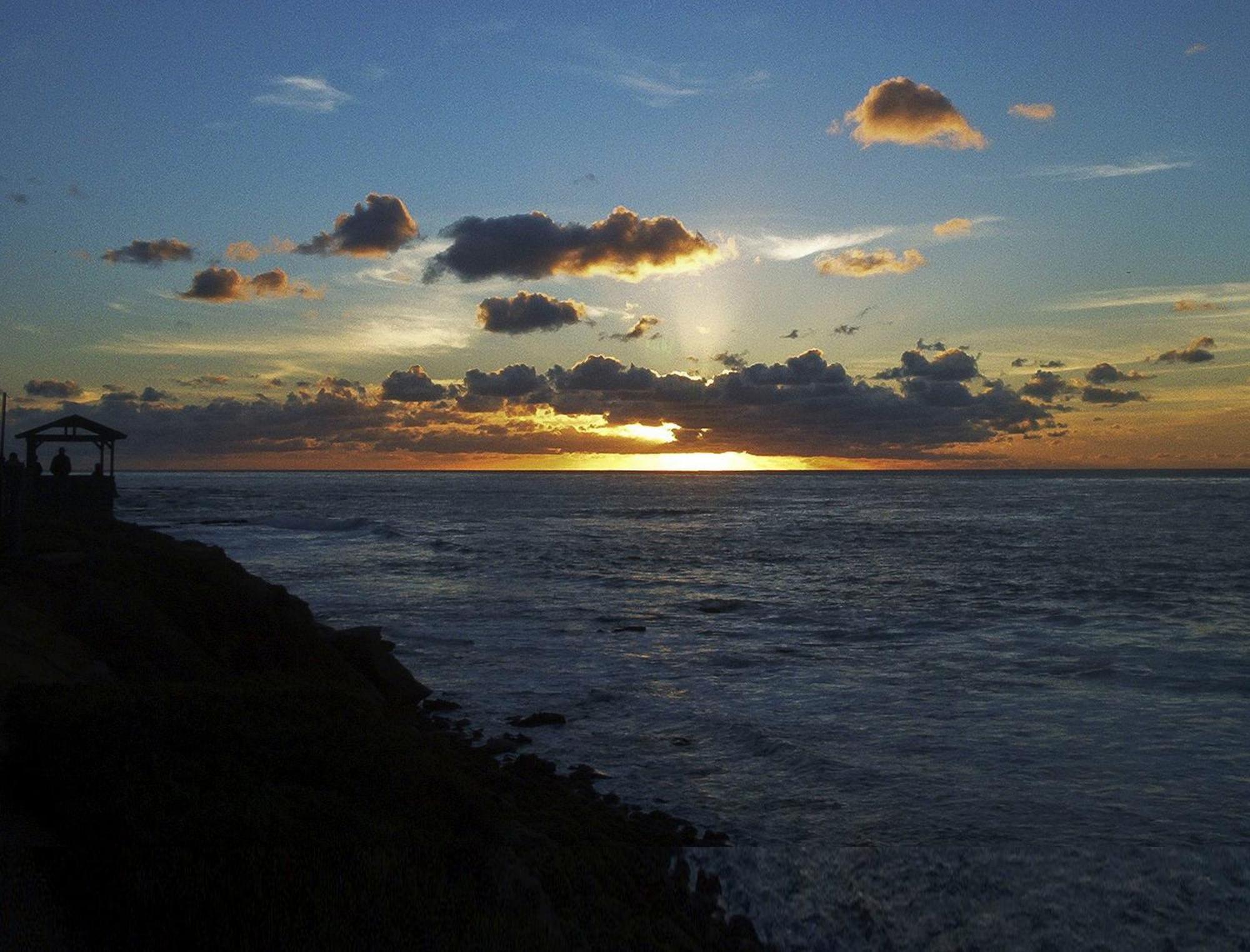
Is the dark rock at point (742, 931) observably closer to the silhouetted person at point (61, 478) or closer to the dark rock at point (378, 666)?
the dark rock at point (378, 666)

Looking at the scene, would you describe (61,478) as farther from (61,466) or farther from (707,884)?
(707,884)

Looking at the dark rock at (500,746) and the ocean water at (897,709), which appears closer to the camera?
the ocean water at (897,709)

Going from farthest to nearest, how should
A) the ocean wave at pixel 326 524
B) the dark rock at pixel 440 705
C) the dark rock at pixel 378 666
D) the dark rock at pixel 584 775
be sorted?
the ocean wave at pixel 326 524 → the dark rock at pixel 378 666 → the dark rock at pixel 440 705 → the dark rock at pixel 584 775

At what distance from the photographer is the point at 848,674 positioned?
20.8 m

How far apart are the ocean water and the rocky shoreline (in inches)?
58.8

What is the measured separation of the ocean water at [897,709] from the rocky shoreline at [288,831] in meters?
1.49

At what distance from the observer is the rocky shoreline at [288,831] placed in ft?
21.6

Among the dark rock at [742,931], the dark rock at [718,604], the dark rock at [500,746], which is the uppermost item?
the dark rock at [742,931]

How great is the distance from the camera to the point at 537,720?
16.3 metres

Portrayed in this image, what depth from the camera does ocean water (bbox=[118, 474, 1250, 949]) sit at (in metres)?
9.62

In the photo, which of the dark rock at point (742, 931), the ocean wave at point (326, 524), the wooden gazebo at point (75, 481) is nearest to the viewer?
the dark rock at point (742, 931)

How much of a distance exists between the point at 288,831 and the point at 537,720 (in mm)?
9129

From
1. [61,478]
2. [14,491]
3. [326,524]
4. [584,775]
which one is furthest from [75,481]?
[326,524]

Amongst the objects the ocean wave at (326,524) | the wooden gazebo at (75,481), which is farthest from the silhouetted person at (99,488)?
the ocean wave at (326,524)
